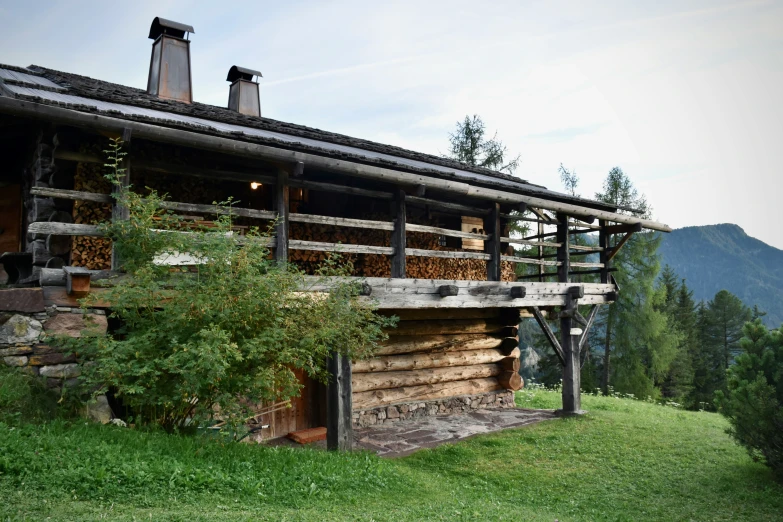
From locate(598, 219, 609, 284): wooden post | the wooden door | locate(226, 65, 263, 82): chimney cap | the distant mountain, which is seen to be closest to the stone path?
locate(598, 219, 609, 284): wooden post

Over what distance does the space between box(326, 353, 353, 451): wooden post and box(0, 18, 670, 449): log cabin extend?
2 cm

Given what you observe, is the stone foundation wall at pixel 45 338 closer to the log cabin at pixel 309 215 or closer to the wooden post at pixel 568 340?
the log cabin at pixel 309 215

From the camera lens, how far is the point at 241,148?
23.9ft

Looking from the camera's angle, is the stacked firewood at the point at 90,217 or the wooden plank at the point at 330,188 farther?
the wooden plank at the point at 330,188

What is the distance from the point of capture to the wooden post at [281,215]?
8031mm

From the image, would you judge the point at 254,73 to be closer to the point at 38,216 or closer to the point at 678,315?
the point at 38,216

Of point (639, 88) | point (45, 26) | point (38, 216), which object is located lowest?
point (38, 216)

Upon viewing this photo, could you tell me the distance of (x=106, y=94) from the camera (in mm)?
8656

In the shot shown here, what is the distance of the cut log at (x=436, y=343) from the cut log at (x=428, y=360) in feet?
0.37

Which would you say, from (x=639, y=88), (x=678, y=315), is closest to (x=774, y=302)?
(x=678, y=315)

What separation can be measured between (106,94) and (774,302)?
464 ft

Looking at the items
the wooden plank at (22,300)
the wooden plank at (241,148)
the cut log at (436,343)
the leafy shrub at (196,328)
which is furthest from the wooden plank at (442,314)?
the wooden plank at (22,300)

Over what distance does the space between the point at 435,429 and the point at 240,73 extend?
9709mm

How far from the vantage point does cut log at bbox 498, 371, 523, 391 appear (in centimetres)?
1411
